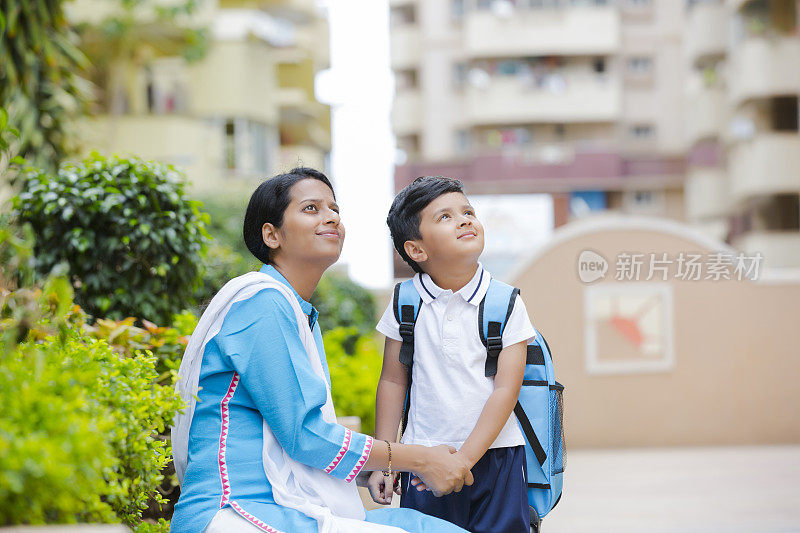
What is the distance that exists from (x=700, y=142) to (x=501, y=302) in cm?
2250

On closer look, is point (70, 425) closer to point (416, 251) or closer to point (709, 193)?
point (416, 251)

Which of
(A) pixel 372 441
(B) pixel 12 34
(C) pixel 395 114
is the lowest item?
(A) pixel 372 441

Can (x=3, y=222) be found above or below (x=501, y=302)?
above

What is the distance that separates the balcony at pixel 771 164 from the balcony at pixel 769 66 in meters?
0.89

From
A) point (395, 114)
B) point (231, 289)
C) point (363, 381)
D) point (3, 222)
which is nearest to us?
point (231, 289)

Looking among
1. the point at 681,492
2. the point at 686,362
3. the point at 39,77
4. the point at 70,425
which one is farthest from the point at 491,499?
the point at 686,362

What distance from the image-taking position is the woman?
238 centimetres

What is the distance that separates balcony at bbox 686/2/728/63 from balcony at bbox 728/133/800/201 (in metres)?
3.97

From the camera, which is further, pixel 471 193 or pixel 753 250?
pixel 471 193

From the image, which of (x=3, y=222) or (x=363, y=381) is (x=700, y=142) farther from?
(x=3, y=222)

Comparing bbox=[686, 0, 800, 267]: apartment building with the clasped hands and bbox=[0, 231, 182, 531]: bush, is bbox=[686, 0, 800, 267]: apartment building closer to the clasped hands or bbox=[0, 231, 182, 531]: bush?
the clasped hands

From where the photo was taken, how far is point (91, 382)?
2.34 metres

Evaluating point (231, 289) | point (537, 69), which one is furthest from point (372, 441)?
point (537, 69)

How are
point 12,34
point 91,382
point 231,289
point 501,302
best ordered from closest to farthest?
point 91,382
point 231,289
point 501,302
point 12,34
